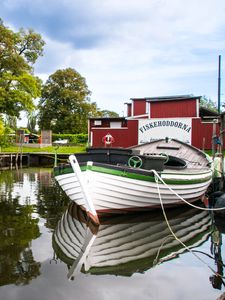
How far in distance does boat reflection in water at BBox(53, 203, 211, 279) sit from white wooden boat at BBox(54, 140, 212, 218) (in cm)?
41

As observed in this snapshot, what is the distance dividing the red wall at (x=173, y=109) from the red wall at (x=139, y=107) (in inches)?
203

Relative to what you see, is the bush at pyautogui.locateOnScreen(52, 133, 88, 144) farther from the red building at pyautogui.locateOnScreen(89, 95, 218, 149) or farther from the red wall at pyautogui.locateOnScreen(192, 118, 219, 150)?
the red wall at pyautogui.locateOnScreen(192, 118, 219, 150)

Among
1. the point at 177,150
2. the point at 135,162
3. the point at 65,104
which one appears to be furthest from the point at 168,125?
the point at 65,104

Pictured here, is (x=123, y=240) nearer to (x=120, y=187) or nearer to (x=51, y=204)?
(x=120, y=187)

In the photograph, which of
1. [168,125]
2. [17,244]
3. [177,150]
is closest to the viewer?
[17,244]

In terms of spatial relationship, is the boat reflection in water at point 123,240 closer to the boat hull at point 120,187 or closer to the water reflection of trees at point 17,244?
the boat hull at point 120,187

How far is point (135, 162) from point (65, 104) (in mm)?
45315

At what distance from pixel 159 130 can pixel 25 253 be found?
2115 cm

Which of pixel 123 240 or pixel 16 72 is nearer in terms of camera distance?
pixel 123 240

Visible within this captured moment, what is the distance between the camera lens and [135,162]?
328 inches

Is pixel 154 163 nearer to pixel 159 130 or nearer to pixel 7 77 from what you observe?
pixel 159 130

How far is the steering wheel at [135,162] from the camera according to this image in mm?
8320

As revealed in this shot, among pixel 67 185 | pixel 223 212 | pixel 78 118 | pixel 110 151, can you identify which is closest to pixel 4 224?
pixel 67 185

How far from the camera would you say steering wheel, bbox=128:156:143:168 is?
832 cm
